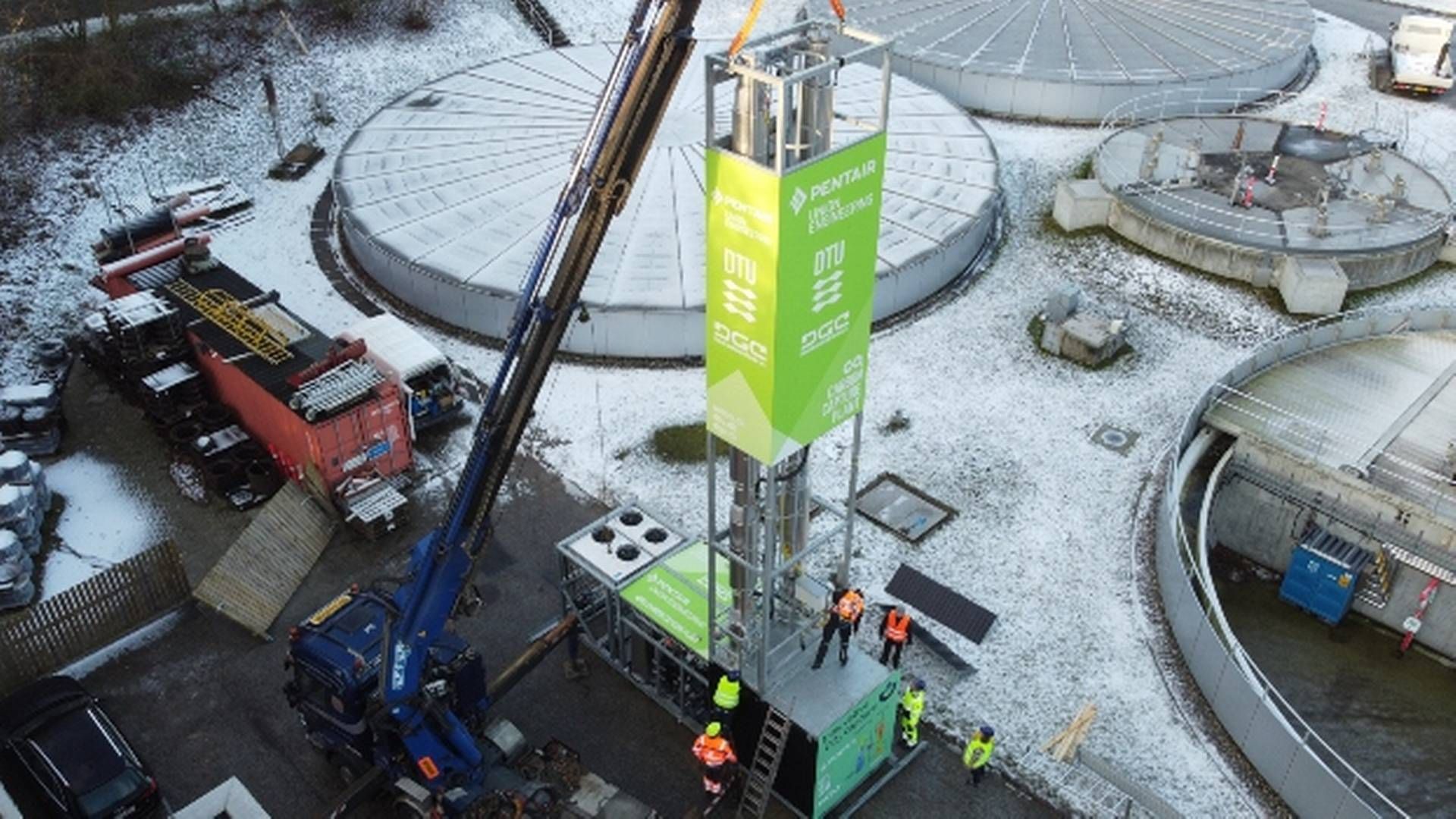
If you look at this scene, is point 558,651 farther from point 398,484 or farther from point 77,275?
point 77,275

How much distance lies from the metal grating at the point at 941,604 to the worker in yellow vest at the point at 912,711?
292 cm

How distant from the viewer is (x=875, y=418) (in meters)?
33.4

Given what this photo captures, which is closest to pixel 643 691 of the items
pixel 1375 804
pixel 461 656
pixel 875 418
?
pixel 461 656

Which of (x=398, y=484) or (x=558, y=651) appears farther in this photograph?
(x=398, y=484)

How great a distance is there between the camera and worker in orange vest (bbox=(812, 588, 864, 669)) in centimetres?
2241

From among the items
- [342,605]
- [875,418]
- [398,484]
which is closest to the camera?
[342,605]

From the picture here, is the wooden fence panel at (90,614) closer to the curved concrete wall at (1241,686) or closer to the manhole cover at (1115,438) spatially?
the curved concrete wall at (1241,686)

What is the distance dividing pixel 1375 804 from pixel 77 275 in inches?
1517

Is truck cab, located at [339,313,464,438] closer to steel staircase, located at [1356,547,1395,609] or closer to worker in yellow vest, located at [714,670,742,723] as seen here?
worker in yellow vest, located at [714,670,742,723]

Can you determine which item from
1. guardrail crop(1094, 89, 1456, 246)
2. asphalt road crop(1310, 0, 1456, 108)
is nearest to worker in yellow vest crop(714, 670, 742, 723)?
guardrail crop(1094, 89, 1456, 246)

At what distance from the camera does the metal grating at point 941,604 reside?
2692cm

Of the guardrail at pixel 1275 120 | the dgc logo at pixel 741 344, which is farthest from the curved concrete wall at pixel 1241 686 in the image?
the dgc logo at pixel 741 344

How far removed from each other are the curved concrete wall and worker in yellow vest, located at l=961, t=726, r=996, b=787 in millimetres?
4888

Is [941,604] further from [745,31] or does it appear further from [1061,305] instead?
[745,31]
